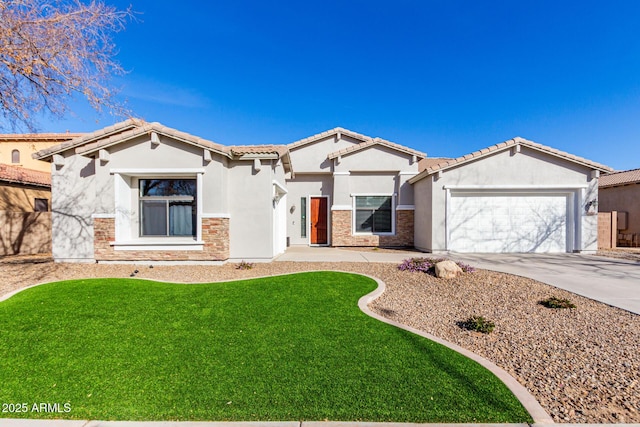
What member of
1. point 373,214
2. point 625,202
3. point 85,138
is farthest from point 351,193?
point 625,202

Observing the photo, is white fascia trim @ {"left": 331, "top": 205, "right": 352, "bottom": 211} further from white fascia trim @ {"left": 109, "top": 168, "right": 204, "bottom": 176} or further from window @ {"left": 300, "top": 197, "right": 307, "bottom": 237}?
white fascia trim @ {"left": 109, "top": 168, "right": 204, "bottom": 176}

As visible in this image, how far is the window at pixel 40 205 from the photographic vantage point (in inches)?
570

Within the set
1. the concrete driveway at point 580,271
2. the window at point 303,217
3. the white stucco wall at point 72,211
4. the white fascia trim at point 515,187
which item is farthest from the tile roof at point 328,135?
the white stucco wall at point 72,211

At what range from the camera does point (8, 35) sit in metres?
6.18

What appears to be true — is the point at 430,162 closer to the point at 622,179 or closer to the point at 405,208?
the point at 405,208

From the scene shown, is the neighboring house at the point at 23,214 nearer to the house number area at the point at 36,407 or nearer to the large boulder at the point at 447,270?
the house number area at the point at 36,407

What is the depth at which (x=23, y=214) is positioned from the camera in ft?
38.5

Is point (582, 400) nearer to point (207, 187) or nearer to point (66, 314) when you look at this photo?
point (66, 314)

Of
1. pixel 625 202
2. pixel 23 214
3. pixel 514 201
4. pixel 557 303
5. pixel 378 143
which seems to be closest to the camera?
pixel 557 303

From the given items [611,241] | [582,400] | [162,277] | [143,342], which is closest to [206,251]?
[162,277]

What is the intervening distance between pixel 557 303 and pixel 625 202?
16586mm

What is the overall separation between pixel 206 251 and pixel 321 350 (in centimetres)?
639

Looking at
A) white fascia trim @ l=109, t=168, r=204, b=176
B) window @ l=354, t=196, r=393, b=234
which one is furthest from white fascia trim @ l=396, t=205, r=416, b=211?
white fascia trim @ l=109, t=168, r=204, b=176

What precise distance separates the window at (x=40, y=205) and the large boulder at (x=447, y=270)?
18937 millimetres
